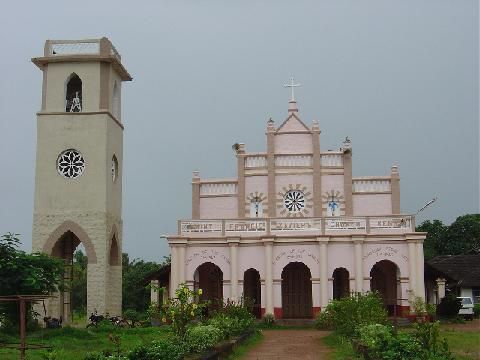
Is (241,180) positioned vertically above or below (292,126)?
below

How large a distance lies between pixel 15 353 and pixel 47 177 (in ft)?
45.3

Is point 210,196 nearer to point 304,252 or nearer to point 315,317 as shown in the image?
point 304,252

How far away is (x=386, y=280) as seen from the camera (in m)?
32.8

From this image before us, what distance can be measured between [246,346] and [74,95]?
1667cm

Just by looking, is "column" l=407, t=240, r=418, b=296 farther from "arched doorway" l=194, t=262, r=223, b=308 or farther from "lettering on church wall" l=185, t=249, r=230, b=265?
"arched doorway" l=194, t=262, r=223, b=308

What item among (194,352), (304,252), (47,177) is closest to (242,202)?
(304,252)

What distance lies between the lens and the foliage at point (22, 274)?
2416 cm

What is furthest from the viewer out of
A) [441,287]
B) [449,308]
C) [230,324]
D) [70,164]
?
[441,287]

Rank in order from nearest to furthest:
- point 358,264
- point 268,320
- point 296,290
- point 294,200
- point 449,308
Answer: point 268,320
point 358,264
point 449,308
point 296,290
point 294,200

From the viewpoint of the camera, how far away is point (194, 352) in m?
15.0

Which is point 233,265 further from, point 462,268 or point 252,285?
point 462,268

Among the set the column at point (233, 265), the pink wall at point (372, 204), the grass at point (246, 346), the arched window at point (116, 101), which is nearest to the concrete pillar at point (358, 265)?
the pink wall at point (372, 204)

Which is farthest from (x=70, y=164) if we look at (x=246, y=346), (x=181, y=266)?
(x=246, y=346)

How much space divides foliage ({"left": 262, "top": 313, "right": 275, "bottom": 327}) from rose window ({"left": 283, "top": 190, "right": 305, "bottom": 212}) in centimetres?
605
